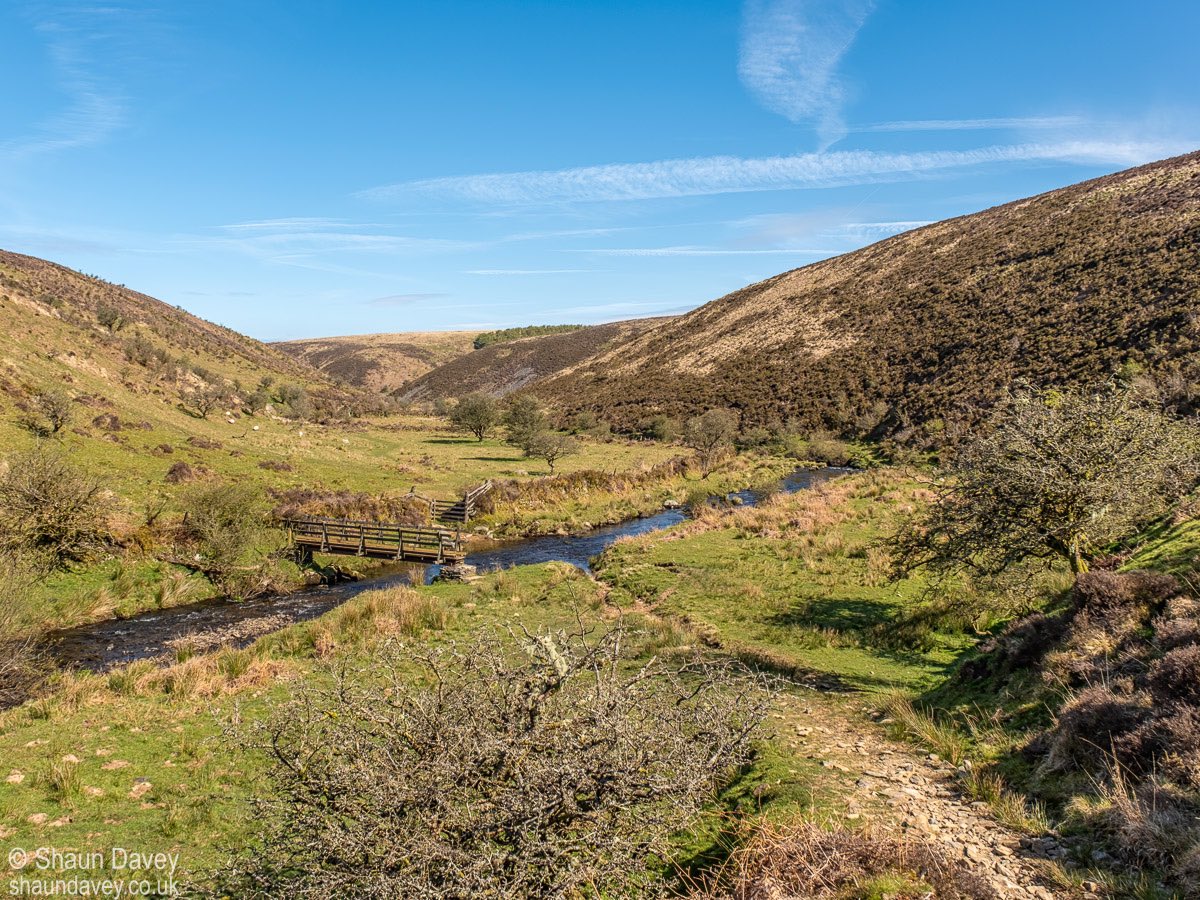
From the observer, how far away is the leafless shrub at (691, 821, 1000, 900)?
16.2 feet

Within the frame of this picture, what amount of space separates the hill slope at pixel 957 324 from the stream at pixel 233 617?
2895 centimetres

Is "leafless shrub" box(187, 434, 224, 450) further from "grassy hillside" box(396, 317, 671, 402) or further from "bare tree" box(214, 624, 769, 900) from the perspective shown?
"grassy hillside" box(396, 317, 671, 402)

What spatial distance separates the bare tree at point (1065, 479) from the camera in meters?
11.6

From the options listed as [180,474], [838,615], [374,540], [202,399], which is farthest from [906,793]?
[202,399]

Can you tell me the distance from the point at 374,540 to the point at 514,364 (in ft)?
421

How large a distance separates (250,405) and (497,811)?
194ft

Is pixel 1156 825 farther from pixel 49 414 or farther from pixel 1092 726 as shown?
pixel 49 414

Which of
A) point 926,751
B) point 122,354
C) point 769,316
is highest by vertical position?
point 769,316

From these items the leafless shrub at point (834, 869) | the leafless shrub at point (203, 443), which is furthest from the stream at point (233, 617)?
the leafless shrub at point (203, 443)

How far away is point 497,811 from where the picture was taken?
15.0ft

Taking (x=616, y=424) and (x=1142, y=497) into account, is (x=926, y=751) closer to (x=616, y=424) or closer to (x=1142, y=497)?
(x=1142, y=497)

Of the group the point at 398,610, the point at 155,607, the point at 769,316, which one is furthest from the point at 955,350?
the point at 155,607

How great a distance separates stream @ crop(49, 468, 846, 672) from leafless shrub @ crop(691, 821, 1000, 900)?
1628cm

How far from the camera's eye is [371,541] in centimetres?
2784
